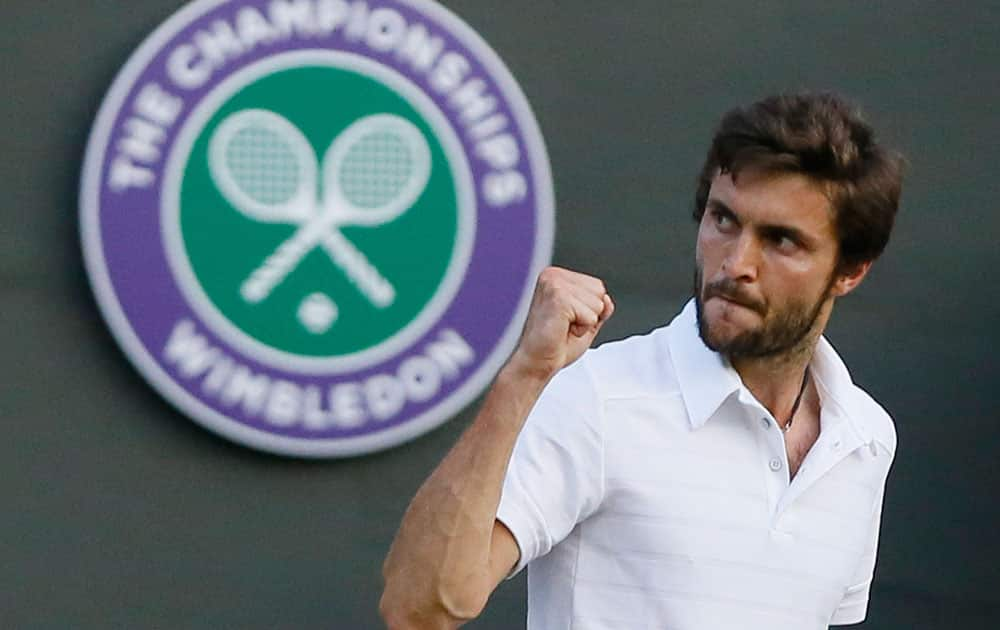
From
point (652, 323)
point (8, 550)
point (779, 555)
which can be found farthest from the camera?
point (652, 323)

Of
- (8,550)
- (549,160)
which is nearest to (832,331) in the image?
(549,160)

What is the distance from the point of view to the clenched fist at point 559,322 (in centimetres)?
217

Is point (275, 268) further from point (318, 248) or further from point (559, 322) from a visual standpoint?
point (559, 322)

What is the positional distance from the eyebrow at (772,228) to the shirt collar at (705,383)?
0.15 metres

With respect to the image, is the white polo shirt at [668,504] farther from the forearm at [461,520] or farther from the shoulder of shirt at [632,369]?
the forearm at [461,520]

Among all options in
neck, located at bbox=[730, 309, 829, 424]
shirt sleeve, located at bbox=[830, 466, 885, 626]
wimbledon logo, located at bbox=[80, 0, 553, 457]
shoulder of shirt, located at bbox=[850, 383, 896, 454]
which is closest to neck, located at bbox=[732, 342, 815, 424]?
neck, located at bbox=[730, 309, 829, 424]

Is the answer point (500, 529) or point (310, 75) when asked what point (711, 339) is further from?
point (310, 75)

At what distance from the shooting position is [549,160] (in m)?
3.88

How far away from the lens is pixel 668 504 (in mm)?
2410

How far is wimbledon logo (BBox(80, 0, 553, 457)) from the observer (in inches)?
144

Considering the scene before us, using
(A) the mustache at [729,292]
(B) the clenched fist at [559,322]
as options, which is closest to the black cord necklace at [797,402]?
(A) the mustache at [729,292]

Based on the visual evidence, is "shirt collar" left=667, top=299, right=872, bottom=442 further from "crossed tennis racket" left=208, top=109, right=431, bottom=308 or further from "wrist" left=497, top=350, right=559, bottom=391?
"crossed tennis racket" left=208, top=109, right=431, bottom=308

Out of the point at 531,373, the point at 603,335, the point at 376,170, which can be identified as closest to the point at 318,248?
the point at 376,170

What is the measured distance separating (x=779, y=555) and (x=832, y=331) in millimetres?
1661
